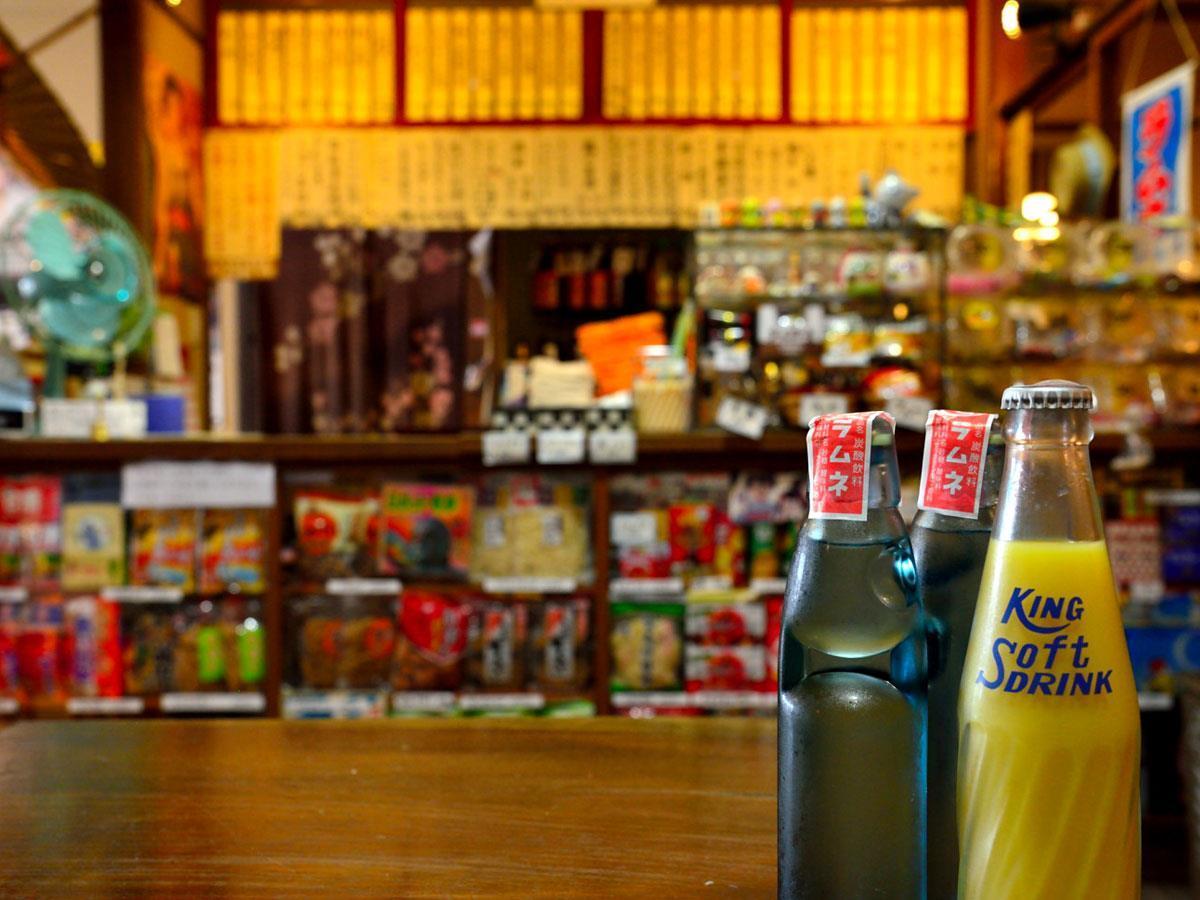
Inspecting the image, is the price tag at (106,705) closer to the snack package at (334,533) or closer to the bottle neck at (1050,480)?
the snack package at (334,533)

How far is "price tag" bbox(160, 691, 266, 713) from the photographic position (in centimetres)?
295

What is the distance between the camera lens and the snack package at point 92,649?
3012mm

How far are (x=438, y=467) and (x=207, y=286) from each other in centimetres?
378

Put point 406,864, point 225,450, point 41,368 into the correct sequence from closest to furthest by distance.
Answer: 1. point 406,864
2. point 225,450
3. point 41,368

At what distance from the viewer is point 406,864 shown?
71cm

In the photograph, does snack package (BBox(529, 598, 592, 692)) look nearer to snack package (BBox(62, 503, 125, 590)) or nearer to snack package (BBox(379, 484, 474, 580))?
snack package (BBox(379, 484, 474, 580))

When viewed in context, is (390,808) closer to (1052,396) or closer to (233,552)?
(1052,396)

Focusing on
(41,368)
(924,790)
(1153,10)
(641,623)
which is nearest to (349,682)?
(641,623)

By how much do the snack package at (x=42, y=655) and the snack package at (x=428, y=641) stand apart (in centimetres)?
93

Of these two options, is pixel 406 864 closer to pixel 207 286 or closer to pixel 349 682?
pixel 349 682

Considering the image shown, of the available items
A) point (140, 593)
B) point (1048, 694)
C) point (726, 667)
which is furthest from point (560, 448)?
point (1048, 694)

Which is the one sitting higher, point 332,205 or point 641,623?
point 332,205

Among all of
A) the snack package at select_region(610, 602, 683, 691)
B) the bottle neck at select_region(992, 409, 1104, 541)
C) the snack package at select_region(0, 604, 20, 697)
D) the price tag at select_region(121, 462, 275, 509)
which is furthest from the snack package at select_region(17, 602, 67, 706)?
the bottle neck at select_region(992, 409, 1104, 541)

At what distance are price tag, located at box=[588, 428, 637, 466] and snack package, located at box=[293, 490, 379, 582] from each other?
65cm
